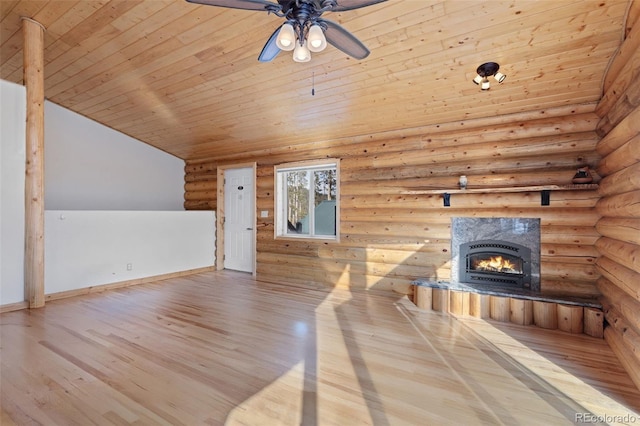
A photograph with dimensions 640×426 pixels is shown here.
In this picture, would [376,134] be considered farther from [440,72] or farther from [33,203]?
[33,203]

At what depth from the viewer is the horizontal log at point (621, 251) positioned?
7.61 feet

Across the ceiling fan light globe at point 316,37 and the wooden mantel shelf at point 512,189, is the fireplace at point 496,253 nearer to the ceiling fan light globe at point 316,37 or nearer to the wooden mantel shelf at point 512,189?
the wooden mantel shelf at point 512,189

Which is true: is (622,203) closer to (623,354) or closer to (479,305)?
(623,354)

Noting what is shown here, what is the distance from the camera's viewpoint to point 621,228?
263 cm

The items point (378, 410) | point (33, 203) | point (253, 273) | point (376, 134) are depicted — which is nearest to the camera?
point (378, 410)

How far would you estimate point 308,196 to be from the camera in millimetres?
5688

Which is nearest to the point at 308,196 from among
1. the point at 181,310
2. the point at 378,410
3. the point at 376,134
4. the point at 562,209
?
the point at 376,134

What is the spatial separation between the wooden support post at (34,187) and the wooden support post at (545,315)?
599 centimetres

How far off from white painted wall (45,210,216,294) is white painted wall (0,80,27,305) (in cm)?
42

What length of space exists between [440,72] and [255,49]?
1.93 metres

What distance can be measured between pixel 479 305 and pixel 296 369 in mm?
2403

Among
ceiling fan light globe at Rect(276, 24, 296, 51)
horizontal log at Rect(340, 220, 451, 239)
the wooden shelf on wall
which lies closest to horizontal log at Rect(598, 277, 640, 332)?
the wooden shelf on wall

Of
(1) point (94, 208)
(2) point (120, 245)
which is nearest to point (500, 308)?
(2) point (120, 245)

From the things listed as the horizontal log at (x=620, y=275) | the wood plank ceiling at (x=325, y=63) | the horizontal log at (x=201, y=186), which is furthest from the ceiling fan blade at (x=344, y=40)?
the horizontal log at (x=201, y=186)
